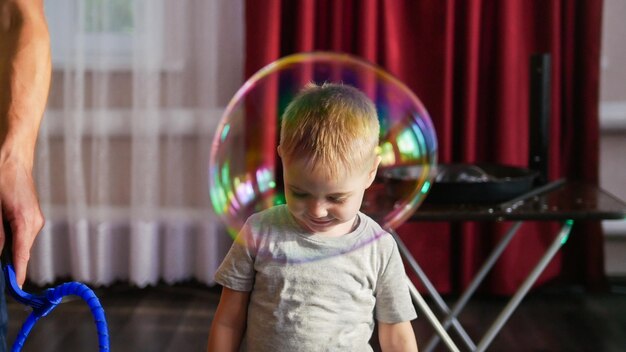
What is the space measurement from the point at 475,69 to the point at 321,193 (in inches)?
67.1

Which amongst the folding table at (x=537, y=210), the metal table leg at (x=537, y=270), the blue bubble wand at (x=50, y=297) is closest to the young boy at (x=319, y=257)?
the blue bubble wand at (x=50, y=297)

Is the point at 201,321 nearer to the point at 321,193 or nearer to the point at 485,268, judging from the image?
the point at 485,268

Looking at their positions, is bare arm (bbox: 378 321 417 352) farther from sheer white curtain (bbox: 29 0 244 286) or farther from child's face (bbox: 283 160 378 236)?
sheer white curtain (bbox: 29 0 244 286)

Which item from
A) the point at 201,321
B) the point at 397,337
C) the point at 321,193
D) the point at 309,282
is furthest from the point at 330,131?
the point at 201,321

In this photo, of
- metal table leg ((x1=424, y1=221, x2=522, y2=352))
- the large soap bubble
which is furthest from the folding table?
the large soap bubble

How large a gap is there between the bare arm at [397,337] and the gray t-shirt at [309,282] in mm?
21

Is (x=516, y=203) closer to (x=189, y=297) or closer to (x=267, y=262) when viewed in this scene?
(x=267, y=262)

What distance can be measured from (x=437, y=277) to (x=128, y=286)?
3.55 feet

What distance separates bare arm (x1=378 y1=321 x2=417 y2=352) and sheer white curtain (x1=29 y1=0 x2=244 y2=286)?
1673 millimetres

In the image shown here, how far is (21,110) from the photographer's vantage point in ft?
2.95

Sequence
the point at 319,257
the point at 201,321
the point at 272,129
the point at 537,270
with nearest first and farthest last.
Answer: the point at 319,257, the point at 272,129, the point at 537,270, the point at 201,321

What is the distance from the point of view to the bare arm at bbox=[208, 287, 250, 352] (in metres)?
0.89

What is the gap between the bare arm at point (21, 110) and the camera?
769 millimetres

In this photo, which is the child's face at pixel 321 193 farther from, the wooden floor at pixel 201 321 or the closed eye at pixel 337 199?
the wooden floor at pixel 201 321
